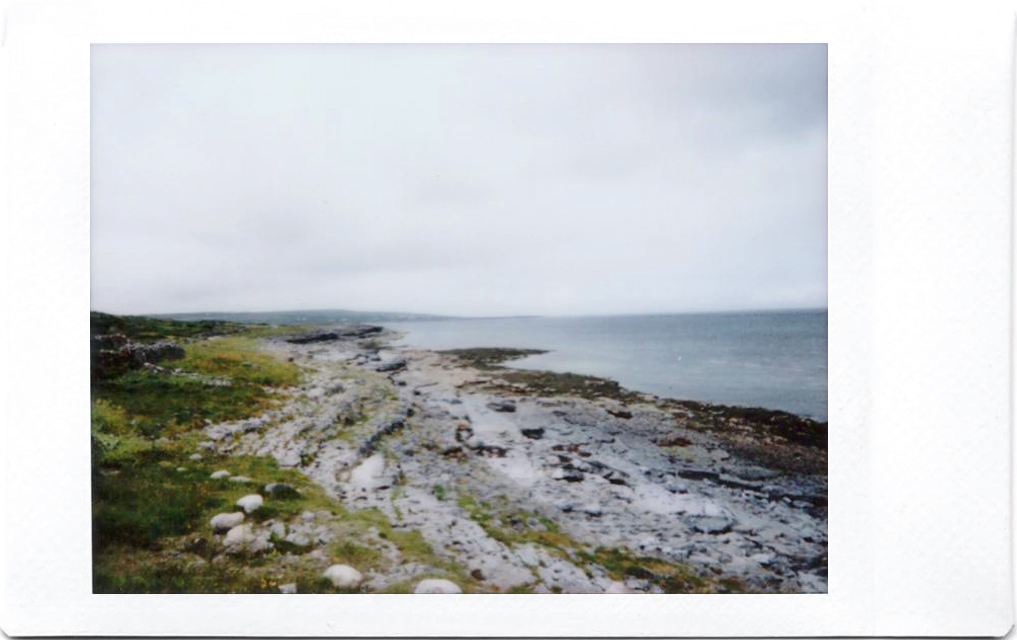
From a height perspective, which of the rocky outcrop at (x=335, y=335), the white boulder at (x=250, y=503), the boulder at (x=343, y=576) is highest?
the rocky outcrop at (x=335, y=335)

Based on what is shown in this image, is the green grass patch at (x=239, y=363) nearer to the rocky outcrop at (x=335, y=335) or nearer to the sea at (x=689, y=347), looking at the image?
the rocky outcrop at (x=335, y=335)

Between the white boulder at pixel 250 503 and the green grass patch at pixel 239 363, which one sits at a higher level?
the green grass patch at pixel 239 363

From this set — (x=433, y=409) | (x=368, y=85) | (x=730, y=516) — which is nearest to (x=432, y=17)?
(x=368, y=85)

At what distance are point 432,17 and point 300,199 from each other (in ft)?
1.94

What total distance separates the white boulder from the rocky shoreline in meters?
0.07

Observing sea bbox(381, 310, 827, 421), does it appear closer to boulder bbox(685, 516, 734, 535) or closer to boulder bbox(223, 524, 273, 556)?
boulder bbox(685, 516, 734, 535)

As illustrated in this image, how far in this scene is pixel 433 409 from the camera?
47.3 inches

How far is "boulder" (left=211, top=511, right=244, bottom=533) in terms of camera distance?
1.16m

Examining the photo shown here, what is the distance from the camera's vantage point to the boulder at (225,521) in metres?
1.16

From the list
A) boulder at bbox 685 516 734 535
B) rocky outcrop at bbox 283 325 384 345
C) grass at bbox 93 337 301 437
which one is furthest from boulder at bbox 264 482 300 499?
boulder at bbox 685 516 734 535

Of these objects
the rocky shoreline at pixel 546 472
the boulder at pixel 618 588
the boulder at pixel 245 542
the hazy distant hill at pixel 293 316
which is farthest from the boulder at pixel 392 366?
the boulder at pixel 618 588

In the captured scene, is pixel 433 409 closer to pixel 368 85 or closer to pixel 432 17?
pixel 368 85

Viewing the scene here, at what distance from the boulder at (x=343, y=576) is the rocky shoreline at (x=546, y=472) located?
3 centimetres

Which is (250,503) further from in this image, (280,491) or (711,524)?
(711,524)
